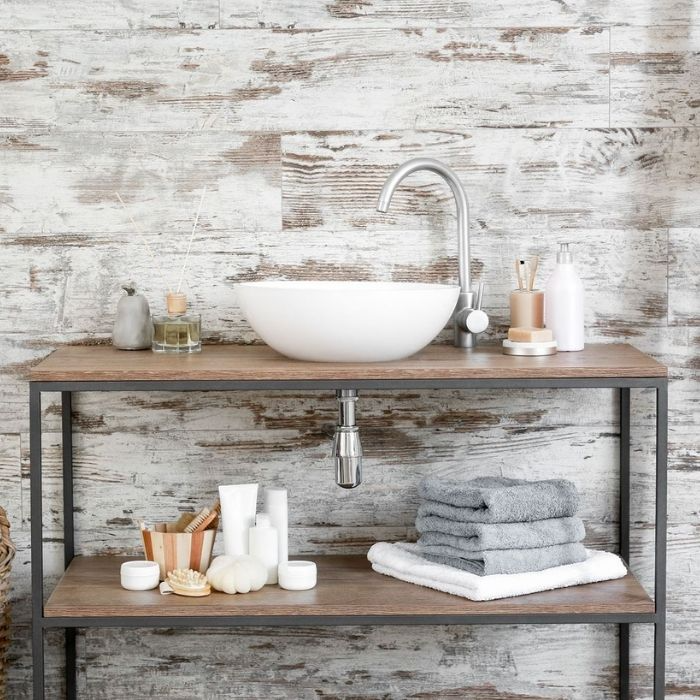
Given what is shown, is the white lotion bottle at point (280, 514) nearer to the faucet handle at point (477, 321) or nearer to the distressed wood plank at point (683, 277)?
the faucet handle at point (477, 321)

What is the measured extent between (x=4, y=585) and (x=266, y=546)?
20.2 inches

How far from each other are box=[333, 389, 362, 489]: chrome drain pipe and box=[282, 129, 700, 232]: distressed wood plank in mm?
410

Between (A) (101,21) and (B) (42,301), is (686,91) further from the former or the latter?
(B) (42,301)

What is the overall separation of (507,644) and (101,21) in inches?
59.9

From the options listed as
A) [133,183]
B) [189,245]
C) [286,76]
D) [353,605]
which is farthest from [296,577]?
[286,76]

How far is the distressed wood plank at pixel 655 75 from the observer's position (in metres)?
1.99

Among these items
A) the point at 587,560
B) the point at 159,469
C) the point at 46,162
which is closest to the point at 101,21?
the point at 46,162

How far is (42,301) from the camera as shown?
2023 mm

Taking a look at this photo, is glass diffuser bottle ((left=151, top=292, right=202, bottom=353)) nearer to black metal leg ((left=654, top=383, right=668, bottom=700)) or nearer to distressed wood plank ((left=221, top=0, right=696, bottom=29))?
distressed wood plank ((left=221, top=0, right=696, bottom=29))

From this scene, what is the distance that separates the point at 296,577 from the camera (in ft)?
5.87

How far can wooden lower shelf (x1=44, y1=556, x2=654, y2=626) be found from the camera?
66.8 inches

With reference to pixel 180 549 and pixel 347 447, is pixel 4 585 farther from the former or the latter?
pixel 347 447

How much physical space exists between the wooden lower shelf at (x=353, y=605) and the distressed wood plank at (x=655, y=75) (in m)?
0.93

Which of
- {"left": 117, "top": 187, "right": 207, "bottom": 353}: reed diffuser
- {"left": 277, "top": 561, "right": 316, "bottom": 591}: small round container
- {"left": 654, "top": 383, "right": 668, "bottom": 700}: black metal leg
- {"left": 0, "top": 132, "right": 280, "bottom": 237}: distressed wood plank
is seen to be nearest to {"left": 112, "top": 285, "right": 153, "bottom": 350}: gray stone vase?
{"left": 117, "top": 187, "right": 207, "bottom": 353}: reed diffuser
